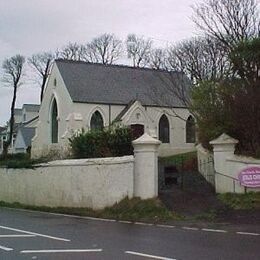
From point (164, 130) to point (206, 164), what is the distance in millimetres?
26416

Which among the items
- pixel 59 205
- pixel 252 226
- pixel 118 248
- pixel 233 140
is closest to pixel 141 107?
pixel 59 205

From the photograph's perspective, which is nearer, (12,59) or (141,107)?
(141,107)

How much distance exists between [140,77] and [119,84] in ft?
10.7

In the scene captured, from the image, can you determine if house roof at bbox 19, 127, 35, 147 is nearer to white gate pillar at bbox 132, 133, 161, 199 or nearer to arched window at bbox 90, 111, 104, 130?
arched window at bbox 90, 111, 104, 130

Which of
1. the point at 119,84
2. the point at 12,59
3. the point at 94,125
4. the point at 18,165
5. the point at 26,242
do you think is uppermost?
the point at 12,59

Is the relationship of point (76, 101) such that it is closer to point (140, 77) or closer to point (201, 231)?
point (140, 77)

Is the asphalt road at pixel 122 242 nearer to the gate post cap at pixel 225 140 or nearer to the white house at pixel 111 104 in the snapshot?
the gate post cap at pixel 225 140

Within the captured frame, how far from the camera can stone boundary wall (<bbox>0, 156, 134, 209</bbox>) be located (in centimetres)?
2145

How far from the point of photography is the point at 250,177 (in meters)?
20.0

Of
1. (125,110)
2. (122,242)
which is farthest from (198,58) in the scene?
(122,242)

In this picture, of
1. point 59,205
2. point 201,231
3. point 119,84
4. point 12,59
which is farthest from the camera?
point 12,59

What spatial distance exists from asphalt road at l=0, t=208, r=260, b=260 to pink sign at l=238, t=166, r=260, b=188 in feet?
14.9

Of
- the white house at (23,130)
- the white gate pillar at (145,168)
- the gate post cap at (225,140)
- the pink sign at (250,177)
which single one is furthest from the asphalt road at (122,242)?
the white house at (23,130)

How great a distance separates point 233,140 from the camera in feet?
69.4
